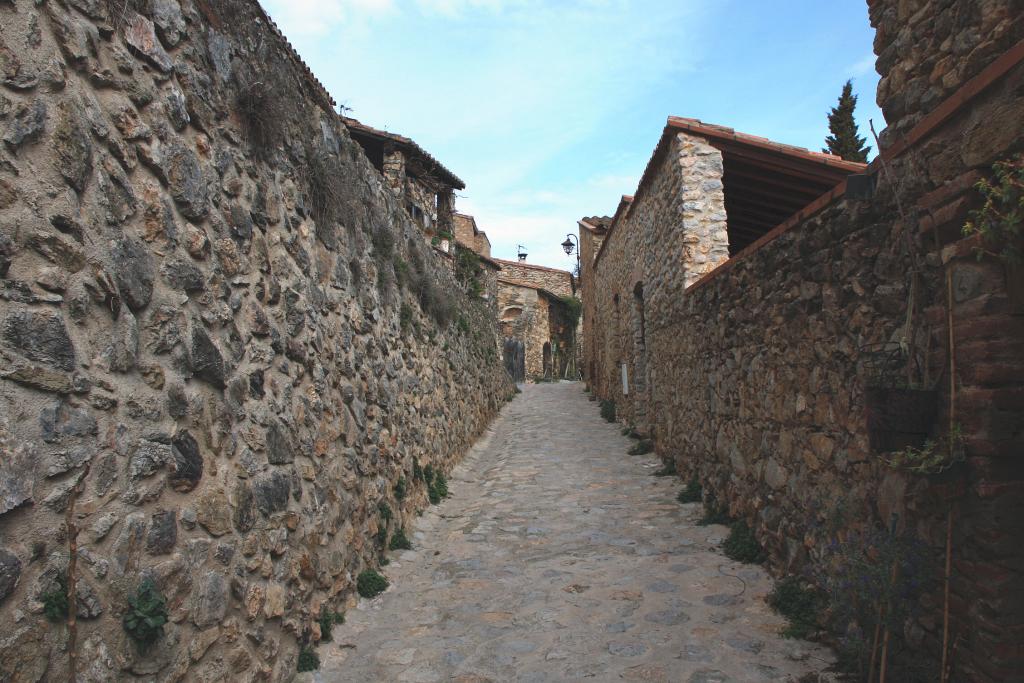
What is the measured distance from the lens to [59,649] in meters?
1.91

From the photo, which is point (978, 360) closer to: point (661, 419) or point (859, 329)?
point (859, 329)

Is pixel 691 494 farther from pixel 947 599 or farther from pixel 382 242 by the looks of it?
pixel 382 242

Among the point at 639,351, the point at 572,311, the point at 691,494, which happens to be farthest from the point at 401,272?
the point at 572,311

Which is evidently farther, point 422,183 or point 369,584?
point 422,183

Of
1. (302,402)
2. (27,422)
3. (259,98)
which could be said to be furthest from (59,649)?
(259,98)

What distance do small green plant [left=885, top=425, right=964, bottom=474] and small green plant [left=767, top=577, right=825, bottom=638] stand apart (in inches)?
54.6

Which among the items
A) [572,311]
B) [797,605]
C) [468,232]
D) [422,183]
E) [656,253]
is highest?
[468,232]

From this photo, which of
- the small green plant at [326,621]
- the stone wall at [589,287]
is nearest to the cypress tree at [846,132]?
the stone wall at [589,287]

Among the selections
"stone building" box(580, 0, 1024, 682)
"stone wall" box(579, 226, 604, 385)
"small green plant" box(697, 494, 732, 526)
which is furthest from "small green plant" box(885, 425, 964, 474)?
"stone wall" box(579, 226, 604, 385)

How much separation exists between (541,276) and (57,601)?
30828 mm

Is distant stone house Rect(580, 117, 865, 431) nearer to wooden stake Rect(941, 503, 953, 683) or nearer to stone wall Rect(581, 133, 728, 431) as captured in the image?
stone wall Rect(581, 133, 728, 431)

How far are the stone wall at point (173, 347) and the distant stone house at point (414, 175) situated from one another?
8.24m

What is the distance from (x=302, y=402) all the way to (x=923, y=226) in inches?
136

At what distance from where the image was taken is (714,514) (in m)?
5.67
